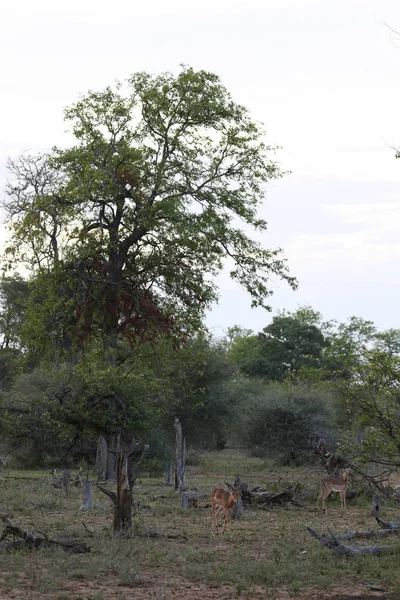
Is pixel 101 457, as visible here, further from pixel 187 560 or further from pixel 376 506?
pixel 187 560

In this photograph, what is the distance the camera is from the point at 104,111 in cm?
3158

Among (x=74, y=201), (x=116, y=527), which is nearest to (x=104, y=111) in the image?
(x=74, y=201)

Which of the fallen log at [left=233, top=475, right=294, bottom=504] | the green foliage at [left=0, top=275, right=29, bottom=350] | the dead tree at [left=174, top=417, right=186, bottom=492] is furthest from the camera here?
the green foliage at [left=0, top=275, right=29, bottom=350]

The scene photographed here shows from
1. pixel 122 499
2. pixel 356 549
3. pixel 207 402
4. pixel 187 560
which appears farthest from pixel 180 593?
pixel 207 402

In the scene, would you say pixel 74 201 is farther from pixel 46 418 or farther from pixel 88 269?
pixel 46 418

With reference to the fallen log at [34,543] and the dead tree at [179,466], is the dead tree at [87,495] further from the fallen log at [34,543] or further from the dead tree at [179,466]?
the fallen log at [34,543]

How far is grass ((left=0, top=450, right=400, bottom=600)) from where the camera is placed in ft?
39.3

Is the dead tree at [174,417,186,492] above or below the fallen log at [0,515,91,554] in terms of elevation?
above

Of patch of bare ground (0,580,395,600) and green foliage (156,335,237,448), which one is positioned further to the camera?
green foliage (156,335,237,448)

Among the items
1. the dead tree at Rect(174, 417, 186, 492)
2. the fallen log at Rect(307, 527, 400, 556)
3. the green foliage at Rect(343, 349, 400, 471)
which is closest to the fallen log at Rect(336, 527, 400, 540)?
the fallen log at Rect(307, 527, 400, 556)

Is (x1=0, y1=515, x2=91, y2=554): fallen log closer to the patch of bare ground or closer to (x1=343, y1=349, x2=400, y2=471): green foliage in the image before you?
the patch of bare ground

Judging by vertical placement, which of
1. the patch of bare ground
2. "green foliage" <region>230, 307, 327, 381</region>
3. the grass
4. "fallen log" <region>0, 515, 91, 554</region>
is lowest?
the patch of bare ground

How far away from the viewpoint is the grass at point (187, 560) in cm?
1198

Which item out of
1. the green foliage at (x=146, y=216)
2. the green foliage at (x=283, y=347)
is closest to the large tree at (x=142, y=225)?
the green foliage at (x=146, y=216)
